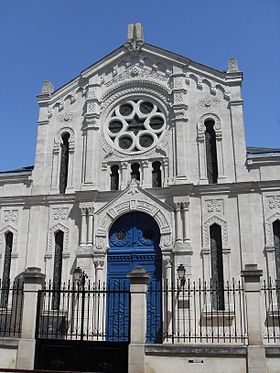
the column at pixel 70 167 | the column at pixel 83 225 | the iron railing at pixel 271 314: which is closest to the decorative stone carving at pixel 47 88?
the column at pixel 70 167

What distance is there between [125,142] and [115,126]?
1097 millimetres

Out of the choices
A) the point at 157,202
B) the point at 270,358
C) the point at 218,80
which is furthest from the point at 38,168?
the point at 270,358

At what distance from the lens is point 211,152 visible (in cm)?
2097

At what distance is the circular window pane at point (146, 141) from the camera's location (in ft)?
71.5

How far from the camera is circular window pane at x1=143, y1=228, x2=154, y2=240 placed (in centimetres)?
2017

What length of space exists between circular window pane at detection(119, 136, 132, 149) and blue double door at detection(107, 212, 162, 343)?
12.0ft

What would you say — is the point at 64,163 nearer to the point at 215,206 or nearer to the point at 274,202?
the point at 215,206

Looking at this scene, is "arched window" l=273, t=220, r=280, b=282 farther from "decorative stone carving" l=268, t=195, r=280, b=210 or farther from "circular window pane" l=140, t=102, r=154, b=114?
"circular window pane" l=140, t=102, r=154, b=114

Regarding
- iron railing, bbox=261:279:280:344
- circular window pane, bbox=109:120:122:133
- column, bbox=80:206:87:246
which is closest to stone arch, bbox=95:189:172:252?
column, bbox=80:206:87:246

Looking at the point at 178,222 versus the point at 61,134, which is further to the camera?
the point at 61,134

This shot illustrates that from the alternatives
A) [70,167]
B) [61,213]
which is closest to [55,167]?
[70,167]

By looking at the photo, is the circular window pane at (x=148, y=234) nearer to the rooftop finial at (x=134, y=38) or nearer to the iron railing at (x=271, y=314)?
the iron railing at (x=271, y=314)

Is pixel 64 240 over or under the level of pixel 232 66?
under

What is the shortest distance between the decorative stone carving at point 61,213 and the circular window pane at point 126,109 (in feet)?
19.1
